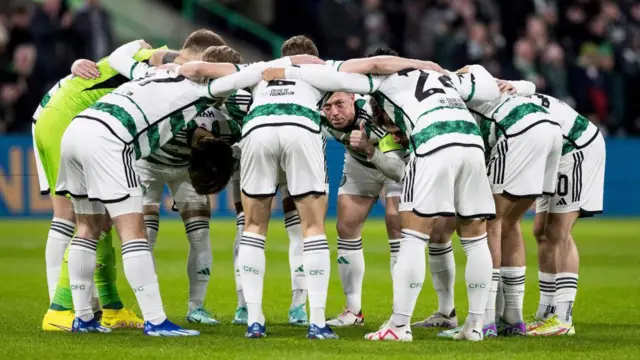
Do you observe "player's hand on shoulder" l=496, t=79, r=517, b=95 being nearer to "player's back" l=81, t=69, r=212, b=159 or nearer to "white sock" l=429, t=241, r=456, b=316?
"white sock" l=429, t=241, r=456, b=316

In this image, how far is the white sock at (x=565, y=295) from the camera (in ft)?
31.3

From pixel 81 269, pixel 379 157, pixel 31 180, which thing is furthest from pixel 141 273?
pixel 31 180

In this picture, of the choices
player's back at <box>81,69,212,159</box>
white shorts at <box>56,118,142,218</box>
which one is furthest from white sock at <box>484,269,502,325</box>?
white shorts at <box>56,118,142,218</box>

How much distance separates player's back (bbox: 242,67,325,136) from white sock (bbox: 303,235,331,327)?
34.2 inches

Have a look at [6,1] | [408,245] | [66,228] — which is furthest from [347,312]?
[6,1]

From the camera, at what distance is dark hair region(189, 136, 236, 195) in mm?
9328

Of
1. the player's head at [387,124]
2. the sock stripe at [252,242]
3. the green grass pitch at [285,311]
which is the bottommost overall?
the green grass pitch at [285,311]

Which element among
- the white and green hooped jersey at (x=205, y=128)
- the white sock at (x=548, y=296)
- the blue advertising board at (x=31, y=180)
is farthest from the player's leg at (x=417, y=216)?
the blue advertising board at (x=31, y=180)

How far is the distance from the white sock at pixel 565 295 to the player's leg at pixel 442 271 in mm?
922

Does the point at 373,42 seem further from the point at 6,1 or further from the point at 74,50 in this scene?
the point at 6,1

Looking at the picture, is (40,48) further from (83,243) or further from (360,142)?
(360,142)

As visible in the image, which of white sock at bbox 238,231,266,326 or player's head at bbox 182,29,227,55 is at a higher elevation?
player's head at bbox 182,29,227,55

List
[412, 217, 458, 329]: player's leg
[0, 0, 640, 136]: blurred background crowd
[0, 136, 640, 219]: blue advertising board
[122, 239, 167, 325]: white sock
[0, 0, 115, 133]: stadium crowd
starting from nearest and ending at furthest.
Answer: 1. [122, 239, 167, 325]: white sock
2. [412, 217, 458, 329]: player's leg
3. [0, 136, 640, 219]: blue advertising board
4. [0, 0, 115, 133]: stadium crowd
5. [0, 0, 640, 136]: blurred background crowd

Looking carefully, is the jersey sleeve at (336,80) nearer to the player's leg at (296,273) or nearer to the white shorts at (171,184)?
the player's leg at (296,273)
